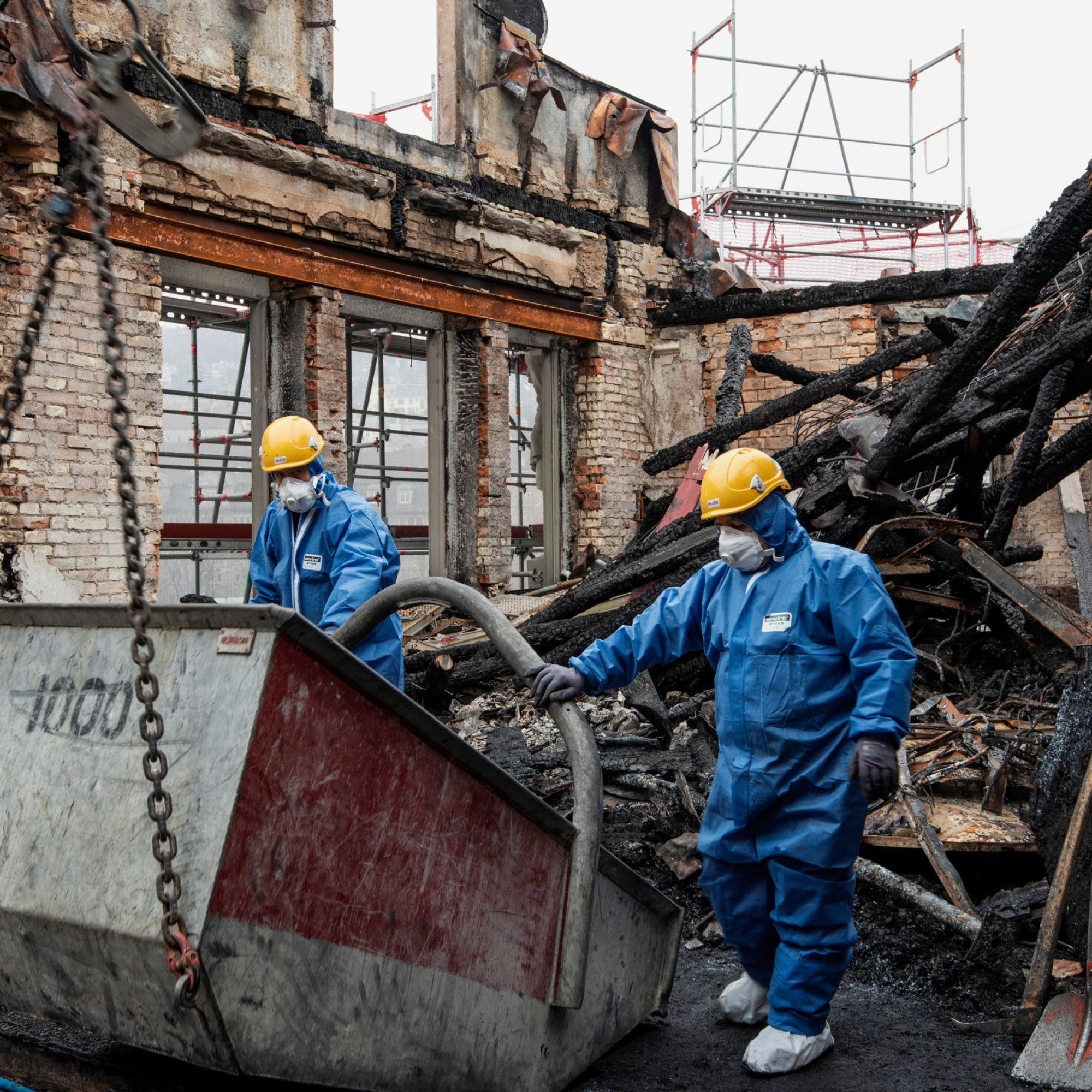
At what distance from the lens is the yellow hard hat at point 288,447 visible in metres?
4.26

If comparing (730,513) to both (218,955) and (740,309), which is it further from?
(740,309)

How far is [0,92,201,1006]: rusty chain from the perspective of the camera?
1953 mm

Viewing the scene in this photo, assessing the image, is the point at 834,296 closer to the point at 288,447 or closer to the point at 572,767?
the point at 288,447

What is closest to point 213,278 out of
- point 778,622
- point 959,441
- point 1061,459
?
point 959,441

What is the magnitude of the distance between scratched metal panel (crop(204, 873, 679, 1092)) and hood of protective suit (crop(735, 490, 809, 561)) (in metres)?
1.09

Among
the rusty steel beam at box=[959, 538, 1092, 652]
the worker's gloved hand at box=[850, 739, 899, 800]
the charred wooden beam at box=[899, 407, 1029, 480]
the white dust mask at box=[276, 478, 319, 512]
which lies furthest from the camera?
the charred wooden beam at box=[899, 407, 1029, 480]

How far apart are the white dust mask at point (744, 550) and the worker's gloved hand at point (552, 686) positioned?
64cm

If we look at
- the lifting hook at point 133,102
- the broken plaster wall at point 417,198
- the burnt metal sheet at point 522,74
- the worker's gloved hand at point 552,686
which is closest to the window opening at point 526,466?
the broken plaster wall at point 417,198

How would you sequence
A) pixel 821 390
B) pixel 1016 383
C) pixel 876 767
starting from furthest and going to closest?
pixel 821 390 → pixel 1016 383 → pixel 876 767

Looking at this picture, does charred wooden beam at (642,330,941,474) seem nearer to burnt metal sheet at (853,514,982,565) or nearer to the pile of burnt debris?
the pile of burnt debris

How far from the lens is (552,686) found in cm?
299

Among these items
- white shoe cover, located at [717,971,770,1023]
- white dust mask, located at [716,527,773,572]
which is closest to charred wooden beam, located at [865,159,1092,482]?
white dust mask, located at [716,527,773,572]

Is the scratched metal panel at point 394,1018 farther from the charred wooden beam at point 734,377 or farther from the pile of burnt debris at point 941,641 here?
the charred wooden beam at point 734,377

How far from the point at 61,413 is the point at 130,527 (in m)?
5.86
